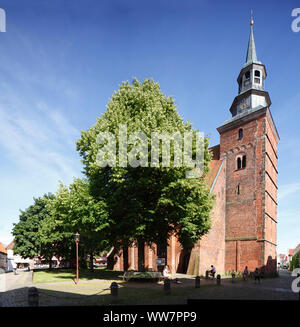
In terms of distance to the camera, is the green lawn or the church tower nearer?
the green lawn

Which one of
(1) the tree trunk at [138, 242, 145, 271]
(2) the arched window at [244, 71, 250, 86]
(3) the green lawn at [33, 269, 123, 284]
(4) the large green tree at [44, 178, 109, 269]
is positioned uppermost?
(2) the arched window at [244, 71, 250, 86]

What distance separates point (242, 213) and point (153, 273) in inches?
613

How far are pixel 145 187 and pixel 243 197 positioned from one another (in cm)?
1685

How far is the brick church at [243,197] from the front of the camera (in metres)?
27.3

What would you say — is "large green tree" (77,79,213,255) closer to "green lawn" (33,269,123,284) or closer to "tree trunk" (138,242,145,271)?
"tree trunk" (138,242,145,271)

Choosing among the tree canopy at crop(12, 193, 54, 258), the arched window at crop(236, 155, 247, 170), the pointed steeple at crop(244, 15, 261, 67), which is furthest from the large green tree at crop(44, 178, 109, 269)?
the pointed steeple at crop(244, 15, 261, 67)

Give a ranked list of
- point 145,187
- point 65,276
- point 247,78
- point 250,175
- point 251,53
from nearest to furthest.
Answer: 1. point 145,187
2. point 65,276
3. point 250,175
4. point 247,78
5. point 251,53

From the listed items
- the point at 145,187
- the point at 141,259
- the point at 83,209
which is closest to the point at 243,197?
the point at 141,259

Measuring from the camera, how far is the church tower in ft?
91.2

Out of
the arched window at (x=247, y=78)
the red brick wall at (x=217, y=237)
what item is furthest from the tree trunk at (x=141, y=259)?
the arched window at (x=247, y=78)

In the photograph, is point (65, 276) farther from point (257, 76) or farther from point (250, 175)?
point (257, 76)

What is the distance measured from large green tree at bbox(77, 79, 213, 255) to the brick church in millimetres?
8873

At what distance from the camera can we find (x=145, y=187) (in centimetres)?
1725

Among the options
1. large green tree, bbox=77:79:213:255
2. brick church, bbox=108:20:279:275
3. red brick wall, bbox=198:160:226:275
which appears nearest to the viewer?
large green tree, bbox=77:79:213:255
